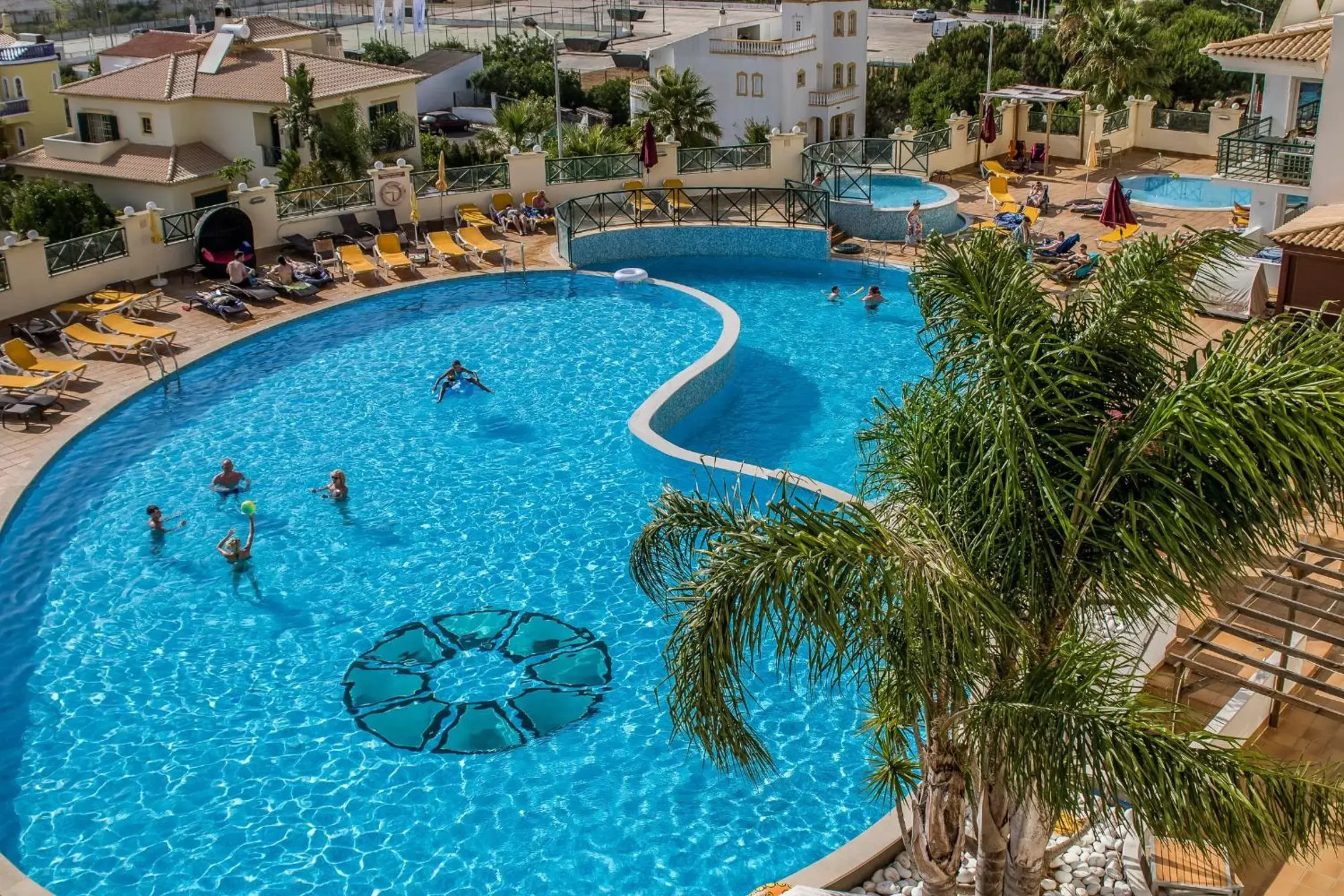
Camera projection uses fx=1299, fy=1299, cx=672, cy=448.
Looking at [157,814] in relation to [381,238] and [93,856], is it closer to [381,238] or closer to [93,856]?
[93,856]

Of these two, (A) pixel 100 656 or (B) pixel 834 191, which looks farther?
(B) pixel 834 191

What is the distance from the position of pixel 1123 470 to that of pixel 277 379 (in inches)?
707

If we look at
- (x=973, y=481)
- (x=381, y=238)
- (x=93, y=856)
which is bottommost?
(x=93, y=856)

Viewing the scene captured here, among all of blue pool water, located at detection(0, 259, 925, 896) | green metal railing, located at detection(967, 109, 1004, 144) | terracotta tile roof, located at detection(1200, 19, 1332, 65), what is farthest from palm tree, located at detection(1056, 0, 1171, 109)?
blue pool water, located at detection(0, 259, 925, 896)

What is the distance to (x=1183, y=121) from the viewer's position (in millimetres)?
35812

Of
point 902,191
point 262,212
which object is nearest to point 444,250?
point 262,212

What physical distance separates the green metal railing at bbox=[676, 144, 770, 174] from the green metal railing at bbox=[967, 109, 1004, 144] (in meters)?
6.23

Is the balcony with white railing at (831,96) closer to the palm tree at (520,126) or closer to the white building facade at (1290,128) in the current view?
the palm tree at (520,126)

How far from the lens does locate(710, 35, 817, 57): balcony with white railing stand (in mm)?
51812

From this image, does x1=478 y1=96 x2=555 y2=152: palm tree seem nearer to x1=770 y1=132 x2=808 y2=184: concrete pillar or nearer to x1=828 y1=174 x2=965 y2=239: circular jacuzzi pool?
x1=770 y1=132 x2=808 y2=184: concrete pillar

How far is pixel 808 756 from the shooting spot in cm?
1291

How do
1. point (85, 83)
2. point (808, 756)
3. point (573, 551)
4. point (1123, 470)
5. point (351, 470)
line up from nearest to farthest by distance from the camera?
point (1123, 470) < point (808, 756) < point (573, 551) < point (351, 470) < point (85, 83)

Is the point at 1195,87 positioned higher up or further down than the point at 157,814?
higher up

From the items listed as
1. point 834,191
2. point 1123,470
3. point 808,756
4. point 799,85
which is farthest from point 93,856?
point 799,85
